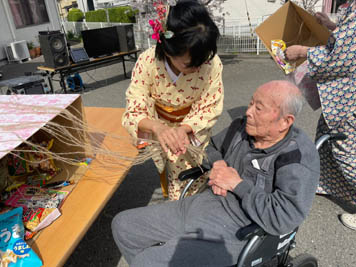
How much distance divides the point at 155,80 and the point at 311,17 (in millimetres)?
1467

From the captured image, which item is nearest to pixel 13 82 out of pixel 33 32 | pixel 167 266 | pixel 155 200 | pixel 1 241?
pixel 155 200

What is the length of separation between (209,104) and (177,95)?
8.7 inches

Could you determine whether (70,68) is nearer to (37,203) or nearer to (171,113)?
(171,113)

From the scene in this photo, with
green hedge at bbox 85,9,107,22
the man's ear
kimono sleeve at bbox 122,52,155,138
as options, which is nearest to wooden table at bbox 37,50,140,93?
kimono sleeve at bbox 122,52,155,138

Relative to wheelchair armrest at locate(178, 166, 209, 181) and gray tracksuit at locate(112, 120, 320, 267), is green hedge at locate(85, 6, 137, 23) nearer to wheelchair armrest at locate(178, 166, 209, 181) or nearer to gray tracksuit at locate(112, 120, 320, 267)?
wheelchair armrest at locate(178, 166, 209, 181)

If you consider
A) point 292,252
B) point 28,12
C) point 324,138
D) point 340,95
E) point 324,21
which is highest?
point 28,12

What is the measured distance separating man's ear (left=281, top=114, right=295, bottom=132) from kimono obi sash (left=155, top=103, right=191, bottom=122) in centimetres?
68

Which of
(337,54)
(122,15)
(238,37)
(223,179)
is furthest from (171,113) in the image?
(122,15)

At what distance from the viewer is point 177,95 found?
182cm

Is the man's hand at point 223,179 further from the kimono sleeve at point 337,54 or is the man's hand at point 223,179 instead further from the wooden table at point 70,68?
the wooden table at point 70,68

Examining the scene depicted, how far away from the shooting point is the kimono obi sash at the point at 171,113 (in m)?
1.93

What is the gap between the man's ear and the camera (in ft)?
4.76

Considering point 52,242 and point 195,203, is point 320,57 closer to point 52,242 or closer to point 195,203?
point 195,203

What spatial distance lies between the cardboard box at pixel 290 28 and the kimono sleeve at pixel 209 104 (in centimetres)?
85
